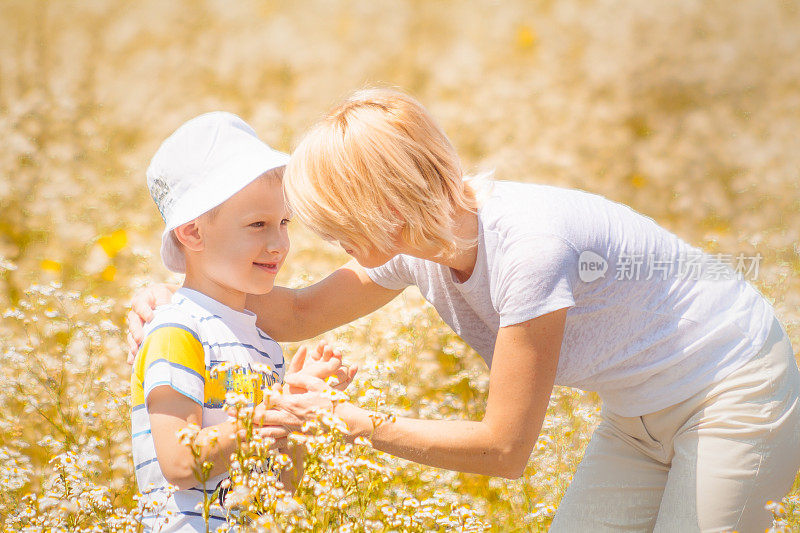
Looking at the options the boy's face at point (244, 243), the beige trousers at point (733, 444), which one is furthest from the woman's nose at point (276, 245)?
the beige trousers at point (733, 444)

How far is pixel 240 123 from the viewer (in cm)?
235

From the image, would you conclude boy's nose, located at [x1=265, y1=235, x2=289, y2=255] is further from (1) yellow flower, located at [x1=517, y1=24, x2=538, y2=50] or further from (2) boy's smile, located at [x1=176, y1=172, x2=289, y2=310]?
(1) yellow flower, located at [x1=517, y1=24, x2=538, y2=50]

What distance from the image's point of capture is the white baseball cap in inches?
84.0

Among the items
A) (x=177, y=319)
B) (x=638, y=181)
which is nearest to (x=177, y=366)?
(x=177, y=319)

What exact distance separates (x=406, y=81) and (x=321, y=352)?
3.95 m

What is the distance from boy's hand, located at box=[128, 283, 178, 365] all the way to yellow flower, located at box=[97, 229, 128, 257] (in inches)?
81.3

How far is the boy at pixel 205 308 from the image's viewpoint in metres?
1.93

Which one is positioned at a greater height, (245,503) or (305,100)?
(305,100)

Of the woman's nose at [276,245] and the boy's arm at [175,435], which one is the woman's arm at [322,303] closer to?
the woman's nose at [276,245]

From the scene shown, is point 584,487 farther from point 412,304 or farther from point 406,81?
point 406,81

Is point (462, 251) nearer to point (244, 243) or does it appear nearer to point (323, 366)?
point (323, 366)

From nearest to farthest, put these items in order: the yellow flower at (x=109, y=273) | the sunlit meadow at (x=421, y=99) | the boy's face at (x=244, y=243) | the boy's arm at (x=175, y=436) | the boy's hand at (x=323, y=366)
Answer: the boy's arm at (x=175, y=436) < the boy's hand at (x=323, y=366) < the boy's face at (x=244, y=243) < the sunlit meadow at (x=421, y=99) < the yellow flower at (x=109, y=273)

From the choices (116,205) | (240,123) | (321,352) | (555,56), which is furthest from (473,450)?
Result: (555,56)

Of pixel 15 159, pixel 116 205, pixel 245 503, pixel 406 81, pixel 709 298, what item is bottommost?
pixel 245 503
